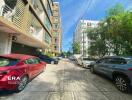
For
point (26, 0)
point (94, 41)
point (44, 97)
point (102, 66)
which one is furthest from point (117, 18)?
point (44, 97)

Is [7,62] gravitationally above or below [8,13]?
below

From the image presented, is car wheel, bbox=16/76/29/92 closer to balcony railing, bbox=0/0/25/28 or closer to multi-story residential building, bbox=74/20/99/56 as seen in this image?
balcony railing, bbox=0/0/25/28

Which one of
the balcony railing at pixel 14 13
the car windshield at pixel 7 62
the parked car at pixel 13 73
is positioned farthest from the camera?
the balcony railing at pixel 14 13

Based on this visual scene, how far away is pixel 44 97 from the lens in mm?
5059

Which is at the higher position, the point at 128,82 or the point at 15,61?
the point at 15,61

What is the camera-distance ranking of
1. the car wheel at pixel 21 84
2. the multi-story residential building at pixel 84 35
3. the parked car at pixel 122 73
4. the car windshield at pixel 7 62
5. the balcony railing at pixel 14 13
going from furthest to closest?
the multi-story residential building at pixel 84 35 < the balcony railing at pixel 14 13 < the parked car at pixel 122 73 < the car wheel at pixel 21 84 < the car windshield at pixel 7 62

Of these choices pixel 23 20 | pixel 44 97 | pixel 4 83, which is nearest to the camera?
pixel 4 83

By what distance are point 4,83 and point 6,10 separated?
5.72 m

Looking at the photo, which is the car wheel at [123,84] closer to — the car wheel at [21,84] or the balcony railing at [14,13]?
the car wheel at [21,84]

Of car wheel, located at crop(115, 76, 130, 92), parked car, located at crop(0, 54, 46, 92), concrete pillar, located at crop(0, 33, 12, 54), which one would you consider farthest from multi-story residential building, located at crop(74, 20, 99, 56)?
parked car, located at crop(0, 54, 46, 92)

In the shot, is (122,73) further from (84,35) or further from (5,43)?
(84,35)

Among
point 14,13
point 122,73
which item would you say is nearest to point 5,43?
point 14,13

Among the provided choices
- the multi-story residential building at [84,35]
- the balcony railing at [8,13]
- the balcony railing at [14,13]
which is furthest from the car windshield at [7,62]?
the multi-story residential building at [84,35]

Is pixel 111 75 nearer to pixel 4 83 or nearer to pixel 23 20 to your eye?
pixel 4 83
